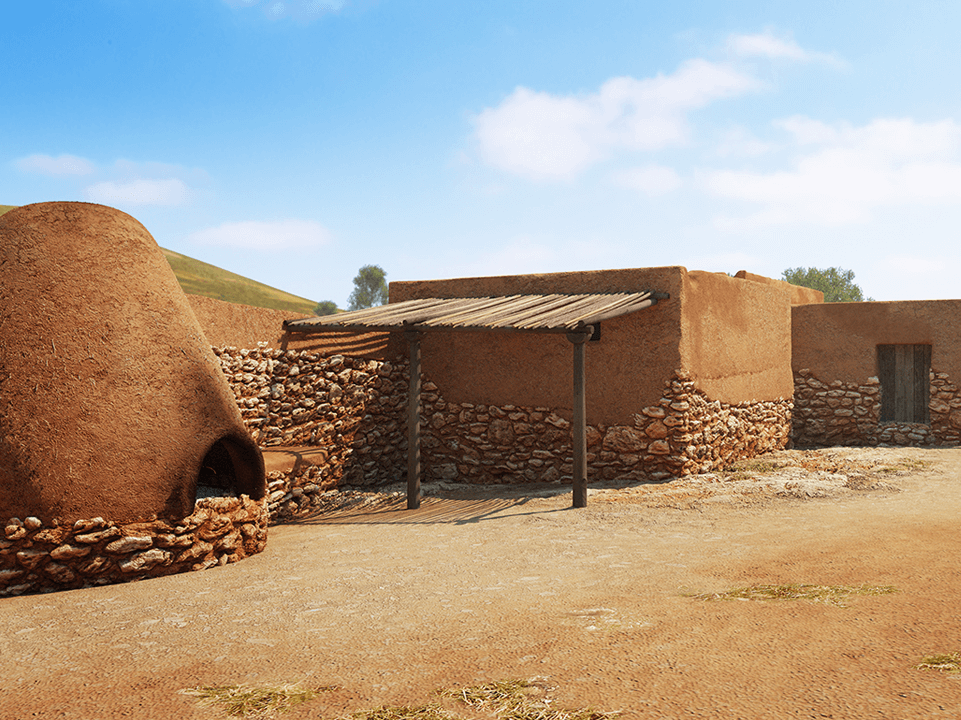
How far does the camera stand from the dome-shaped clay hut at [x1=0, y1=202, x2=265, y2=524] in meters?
5.75

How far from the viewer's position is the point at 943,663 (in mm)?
3398

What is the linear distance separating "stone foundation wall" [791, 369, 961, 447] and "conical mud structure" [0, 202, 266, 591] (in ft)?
37.7

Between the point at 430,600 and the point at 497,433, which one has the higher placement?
the point at 497,433

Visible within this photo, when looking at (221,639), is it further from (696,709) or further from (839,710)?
(839,710)

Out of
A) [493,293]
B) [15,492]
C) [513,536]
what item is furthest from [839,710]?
[493,293]

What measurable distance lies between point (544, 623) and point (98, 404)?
424 centimetres

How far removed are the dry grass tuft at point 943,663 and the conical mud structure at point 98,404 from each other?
564cm

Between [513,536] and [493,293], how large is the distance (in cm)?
514

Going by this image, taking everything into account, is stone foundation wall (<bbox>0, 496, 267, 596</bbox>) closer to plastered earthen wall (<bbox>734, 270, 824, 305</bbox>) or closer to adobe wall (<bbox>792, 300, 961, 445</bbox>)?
plastered earthen wall (<bbox>734, 270, 824, 305</bbox>)

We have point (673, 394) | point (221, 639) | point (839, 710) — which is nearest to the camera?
point (839, 710)

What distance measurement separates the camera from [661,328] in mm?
10047

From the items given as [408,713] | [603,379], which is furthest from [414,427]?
[408,713]

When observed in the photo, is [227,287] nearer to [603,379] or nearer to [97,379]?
[603,379]

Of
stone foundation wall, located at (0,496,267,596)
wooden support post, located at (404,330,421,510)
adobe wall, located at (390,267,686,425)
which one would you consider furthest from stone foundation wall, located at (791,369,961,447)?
stone foundation wall, located at (0,496,267,596)
